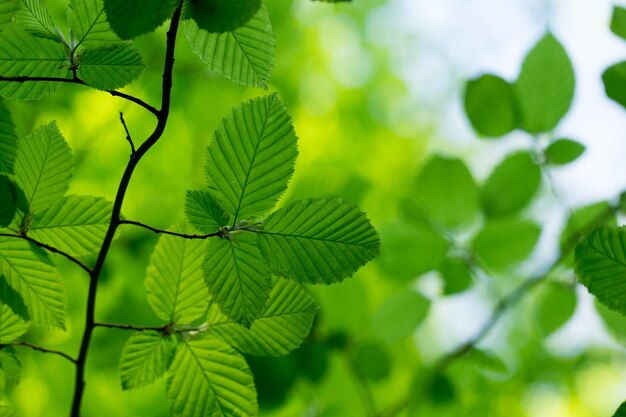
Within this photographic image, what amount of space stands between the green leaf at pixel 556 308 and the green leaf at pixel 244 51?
26.9 inches

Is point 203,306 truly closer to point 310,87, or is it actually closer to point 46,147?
point 46,147

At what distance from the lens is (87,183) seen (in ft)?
5.64

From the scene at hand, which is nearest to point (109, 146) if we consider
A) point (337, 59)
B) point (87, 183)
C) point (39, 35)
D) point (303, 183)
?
point (87, 183)

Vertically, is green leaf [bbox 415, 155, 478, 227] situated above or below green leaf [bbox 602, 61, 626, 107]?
below

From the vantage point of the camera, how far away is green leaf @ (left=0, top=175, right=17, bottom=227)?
450 mm

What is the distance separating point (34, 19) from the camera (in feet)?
1.36

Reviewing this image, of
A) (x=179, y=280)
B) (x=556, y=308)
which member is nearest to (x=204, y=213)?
(x=179, y=280)

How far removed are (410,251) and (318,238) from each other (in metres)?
0.55

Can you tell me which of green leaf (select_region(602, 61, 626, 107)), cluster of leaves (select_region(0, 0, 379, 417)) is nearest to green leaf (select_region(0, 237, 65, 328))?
cluster of leaves (select_region(0, 0, 379, 417))

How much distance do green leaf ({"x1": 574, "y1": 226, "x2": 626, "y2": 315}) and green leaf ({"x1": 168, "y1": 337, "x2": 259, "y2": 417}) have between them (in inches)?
11.7

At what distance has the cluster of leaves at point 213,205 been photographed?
418 mm

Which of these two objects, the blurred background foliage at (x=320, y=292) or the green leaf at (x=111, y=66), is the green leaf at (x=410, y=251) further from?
the green leaf at (x=111, y=66)

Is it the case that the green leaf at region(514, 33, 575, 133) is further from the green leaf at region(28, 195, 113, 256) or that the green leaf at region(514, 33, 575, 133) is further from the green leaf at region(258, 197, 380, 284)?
the green leaf at region(28, 195, 113, 256)

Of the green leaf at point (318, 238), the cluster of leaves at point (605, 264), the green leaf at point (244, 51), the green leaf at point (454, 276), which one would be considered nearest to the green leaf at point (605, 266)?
the cluster of leaves at point (605, 264)
